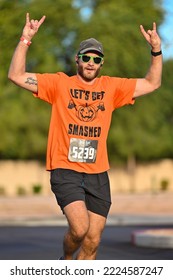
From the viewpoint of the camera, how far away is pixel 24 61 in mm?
8516

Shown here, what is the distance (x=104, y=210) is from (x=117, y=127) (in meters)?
34.1

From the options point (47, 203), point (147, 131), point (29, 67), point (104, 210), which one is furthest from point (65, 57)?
point (104, 210)

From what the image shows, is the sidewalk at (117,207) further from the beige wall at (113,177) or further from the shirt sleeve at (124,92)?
the shirt sleeve at (124,92)

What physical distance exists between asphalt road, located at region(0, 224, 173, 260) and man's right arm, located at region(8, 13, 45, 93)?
560 cm

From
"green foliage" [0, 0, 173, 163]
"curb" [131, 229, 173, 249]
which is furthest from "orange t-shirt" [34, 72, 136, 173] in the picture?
"green foliage" [0, 0, 173, 163]

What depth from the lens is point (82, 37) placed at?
40438 mm

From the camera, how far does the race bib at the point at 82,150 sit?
850cm

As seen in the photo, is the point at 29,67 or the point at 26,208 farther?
the point at 29,67

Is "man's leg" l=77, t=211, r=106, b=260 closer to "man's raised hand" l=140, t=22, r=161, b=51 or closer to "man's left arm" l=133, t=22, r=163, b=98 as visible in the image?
"man's left arm" l=133, t=22, r=163, b=98

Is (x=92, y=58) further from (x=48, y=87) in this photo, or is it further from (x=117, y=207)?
(x=117, y=207)

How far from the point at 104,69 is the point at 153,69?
31361 millimetres

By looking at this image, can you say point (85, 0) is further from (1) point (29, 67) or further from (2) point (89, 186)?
(2) point (89, 186)

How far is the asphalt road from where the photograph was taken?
14.5 m
